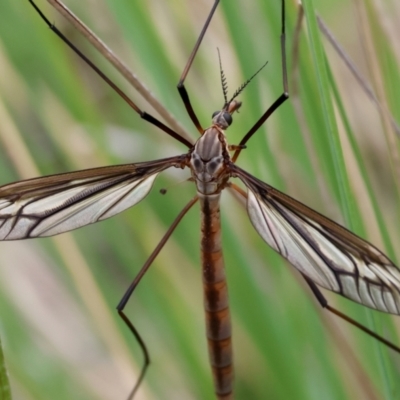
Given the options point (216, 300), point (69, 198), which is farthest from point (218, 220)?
point (69, 198)

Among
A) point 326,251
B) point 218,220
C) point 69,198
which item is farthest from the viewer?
point 218,220

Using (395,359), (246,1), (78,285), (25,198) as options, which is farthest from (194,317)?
(246,1)

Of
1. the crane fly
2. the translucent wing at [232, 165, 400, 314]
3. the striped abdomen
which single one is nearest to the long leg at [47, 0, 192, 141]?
the crane fly

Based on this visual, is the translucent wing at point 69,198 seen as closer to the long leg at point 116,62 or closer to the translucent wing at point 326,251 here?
the long leg at point 116,62

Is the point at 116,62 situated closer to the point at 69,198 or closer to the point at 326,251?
the point at 69,198

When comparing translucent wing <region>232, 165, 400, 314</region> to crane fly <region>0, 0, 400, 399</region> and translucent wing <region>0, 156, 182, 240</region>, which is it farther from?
translucent wing <region>0, 156, 182, 240</region>
